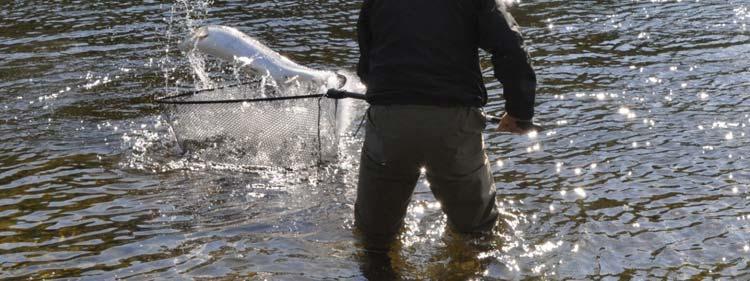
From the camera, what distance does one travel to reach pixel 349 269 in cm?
644

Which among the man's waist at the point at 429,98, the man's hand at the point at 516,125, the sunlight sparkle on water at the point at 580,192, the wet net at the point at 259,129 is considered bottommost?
the sunlight sparkle on water at the point at 580,192

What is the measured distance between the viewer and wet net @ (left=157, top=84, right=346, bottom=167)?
28.6 feet

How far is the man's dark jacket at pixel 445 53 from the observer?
5480mm

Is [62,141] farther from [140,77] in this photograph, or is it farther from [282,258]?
[282,258]

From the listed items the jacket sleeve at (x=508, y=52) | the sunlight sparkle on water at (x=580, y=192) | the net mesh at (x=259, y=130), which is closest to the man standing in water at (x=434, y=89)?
the jacket sleeve at (x=508, y=52)

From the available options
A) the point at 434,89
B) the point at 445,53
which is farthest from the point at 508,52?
the point at 434,89

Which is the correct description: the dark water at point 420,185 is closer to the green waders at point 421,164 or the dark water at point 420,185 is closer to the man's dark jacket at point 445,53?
the green waders at point 421,164

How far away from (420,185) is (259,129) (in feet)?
5.65

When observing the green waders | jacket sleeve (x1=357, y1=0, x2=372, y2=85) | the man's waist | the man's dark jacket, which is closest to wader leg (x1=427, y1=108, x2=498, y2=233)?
the green waders

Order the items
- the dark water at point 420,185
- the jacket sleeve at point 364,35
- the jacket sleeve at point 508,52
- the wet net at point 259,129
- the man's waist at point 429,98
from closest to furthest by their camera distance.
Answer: the jacket sleeve at point 508,52 < the man's waist at point 429,98 < the jacket sleeve at point 364,35 < the dark water at point 420,185 < the wet net at point 259,129

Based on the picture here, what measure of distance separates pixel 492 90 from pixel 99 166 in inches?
195

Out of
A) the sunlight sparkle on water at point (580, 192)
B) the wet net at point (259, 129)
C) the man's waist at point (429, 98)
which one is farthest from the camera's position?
the wet net at point (259, 129)

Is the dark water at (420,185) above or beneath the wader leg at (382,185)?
beneath

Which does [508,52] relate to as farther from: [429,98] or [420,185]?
[420,185]
